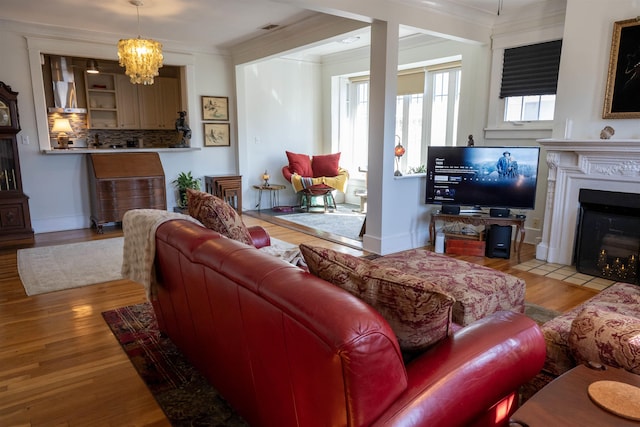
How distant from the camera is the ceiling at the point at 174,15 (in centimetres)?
436

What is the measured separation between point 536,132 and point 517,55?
3.00 ft

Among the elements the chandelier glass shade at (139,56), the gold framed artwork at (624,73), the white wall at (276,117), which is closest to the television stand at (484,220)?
the gold framed artwork at (624,73)

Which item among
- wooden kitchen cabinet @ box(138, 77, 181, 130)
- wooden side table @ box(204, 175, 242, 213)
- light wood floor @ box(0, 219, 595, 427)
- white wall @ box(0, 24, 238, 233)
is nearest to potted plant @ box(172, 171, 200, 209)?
white wall @ box(0, 24, 238, 233)

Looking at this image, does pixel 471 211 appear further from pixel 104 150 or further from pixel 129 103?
pixel 129 103

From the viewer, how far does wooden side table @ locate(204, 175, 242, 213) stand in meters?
6.45

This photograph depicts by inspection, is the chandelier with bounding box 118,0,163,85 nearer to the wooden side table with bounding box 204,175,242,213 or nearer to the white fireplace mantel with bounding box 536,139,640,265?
the wooden side table with bounding box 204,175,242,213

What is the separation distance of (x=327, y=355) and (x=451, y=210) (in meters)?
3.80

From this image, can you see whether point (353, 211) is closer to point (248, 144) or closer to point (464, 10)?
point (248, 144)

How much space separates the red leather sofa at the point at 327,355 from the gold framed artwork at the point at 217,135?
Result: 17.1ft

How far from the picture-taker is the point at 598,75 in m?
3.79

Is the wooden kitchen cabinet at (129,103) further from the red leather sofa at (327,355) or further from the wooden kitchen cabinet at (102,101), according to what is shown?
the red leather sofa at (327,355)

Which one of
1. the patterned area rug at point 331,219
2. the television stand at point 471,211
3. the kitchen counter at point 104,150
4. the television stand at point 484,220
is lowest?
the patterned area rug at point 331,219

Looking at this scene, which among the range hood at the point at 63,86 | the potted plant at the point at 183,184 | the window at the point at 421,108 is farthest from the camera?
the range hood at the point at 63,86

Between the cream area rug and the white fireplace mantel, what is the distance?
4204 millimetres
